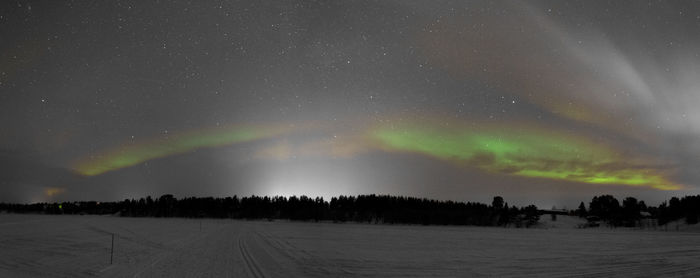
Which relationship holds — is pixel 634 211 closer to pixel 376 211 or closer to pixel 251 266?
pixel 376 211

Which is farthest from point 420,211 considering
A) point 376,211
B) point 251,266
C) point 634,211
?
point 251,266

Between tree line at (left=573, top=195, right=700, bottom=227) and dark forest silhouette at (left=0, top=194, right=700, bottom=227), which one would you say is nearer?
tree line at (left=573, top=195, right=700, bottom=227)

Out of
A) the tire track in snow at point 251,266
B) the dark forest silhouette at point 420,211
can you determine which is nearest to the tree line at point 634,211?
the dark forest silhouette at point 420,211

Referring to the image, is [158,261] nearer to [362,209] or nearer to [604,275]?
[604,275]

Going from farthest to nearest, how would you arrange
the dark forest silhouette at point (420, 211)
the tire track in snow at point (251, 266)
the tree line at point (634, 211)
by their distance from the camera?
the dark forest silhouette at point (420, 211), the tree line at point (634, 211), the tire track in snow at point (251, 266)

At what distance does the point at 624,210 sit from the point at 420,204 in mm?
71713

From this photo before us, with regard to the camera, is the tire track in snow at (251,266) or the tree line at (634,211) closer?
the tire track in snow at (251,266)

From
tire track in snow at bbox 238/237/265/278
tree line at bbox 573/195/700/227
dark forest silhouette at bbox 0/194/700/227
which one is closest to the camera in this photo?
tire track in snow at bbox 238/237/265/278

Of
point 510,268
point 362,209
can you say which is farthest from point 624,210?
point 510,268

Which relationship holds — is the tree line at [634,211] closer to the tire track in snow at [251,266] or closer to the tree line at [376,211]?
the tree line at [376,211]

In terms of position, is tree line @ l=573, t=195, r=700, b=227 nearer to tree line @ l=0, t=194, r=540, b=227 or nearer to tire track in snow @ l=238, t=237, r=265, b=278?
tree line @ l=0, t=194, r=540, b=227

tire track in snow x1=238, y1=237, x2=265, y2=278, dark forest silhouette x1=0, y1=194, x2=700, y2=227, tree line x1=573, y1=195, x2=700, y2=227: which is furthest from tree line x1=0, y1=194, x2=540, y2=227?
tire track in snow x1=238, y1=237, x2=265, y2=278

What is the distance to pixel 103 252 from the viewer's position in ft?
89.4

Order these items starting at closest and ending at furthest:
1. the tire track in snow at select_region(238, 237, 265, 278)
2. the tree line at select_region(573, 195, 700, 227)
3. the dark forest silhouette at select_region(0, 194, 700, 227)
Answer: the tire track in snow at select_region(238, 237, 265, 278) → the tree line at select_region(573, 195, 700, 227) → the dark forest silhouette at select_region(0, 194, 700, 227)
